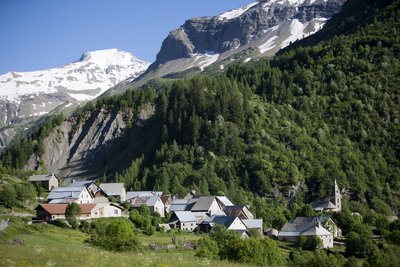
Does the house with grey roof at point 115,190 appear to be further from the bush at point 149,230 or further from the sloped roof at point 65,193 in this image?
the bush at point 149,230

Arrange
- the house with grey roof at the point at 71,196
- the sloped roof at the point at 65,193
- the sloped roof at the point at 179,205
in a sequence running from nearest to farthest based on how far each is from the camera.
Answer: the house with grey roof at the point at 71,196 → the sloped roof at the point at 65,193 → the sloped roof at the point at 179,205

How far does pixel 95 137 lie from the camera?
177 meters

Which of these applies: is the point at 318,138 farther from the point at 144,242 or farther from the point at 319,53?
the point at 144,242

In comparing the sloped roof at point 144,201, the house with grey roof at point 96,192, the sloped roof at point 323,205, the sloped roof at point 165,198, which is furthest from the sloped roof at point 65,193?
the sloped roof at point 323,205

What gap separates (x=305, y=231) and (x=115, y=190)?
4271 centimetres

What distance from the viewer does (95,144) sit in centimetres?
17450

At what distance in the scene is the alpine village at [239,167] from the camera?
257 feet

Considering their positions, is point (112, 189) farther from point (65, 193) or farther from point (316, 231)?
point (316, 231)

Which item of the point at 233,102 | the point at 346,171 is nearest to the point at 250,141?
the point at 233,102

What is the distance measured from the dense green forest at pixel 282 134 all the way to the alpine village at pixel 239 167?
0.39m

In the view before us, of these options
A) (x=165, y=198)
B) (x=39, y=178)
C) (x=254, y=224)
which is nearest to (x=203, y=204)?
(x=165, y=198)

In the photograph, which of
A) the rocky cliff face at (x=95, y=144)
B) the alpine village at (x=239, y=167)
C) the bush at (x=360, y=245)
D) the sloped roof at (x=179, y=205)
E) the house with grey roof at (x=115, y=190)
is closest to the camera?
the alpine village at (x=239, y=167)

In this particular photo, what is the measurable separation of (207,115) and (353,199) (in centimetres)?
4636

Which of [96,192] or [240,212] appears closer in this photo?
[240,212]
